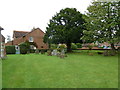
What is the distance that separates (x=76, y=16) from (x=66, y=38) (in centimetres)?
513

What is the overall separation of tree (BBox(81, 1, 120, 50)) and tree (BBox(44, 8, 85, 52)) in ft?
10.5

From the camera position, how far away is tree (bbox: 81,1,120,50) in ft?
55.9

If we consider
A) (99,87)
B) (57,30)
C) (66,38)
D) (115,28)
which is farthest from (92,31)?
(99,87)

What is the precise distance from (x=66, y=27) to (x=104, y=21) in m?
7.33

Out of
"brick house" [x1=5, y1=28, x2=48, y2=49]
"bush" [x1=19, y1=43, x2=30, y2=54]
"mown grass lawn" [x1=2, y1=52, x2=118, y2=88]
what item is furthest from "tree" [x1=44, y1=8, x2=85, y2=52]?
"mown grass lawn" [x1=2, y1=52, x2=118, y2=88]

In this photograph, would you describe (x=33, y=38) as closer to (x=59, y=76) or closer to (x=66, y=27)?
(x=66, y=27)

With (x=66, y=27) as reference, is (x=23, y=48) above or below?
below

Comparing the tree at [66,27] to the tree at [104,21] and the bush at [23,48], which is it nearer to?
the tree at [104,21]

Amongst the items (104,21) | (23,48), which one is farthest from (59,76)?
(23,48)

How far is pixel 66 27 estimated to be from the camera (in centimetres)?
2209

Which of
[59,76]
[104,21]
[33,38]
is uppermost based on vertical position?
[104,21]

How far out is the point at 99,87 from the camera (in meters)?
3.88

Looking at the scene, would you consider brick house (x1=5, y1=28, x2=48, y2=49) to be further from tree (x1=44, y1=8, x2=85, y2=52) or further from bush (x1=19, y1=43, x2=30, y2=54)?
tree (x1=44, y1=8, x2=85, y2=52)

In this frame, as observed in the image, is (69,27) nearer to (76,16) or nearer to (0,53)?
(76,16)
